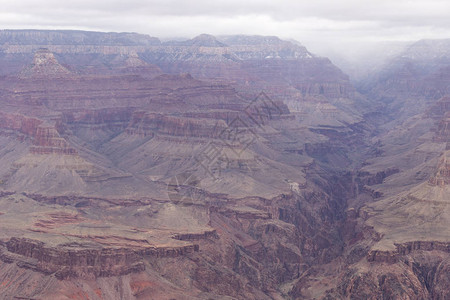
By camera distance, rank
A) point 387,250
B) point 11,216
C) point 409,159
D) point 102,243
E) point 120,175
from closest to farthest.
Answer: point 102,243 → point 387,250 → point 11,216 → point 120,175 → point 409,159

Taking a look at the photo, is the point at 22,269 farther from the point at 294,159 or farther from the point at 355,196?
the point at 294,159

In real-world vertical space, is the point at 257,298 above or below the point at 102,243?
below

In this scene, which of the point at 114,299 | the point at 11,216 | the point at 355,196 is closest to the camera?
the point at 114,299

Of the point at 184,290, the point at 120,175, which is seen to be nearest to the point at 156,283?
the point at 184,290

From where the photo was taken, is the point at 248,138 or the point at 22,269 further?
the point at 248,138

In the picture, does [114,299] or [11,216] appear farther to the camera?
[11,216]

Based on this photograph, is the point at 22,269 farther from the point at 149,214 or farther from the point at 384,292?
the point at 384,292

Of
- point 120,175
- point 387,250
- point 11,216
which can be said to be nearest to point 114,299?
point 11,216

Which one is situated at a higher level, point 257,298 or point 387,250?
point 387,250

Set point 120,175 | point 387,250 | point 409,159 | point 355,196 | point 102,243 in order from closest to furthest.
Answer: point 102,243, point 387,250, point 120,175, point 355,196, point 409,159
